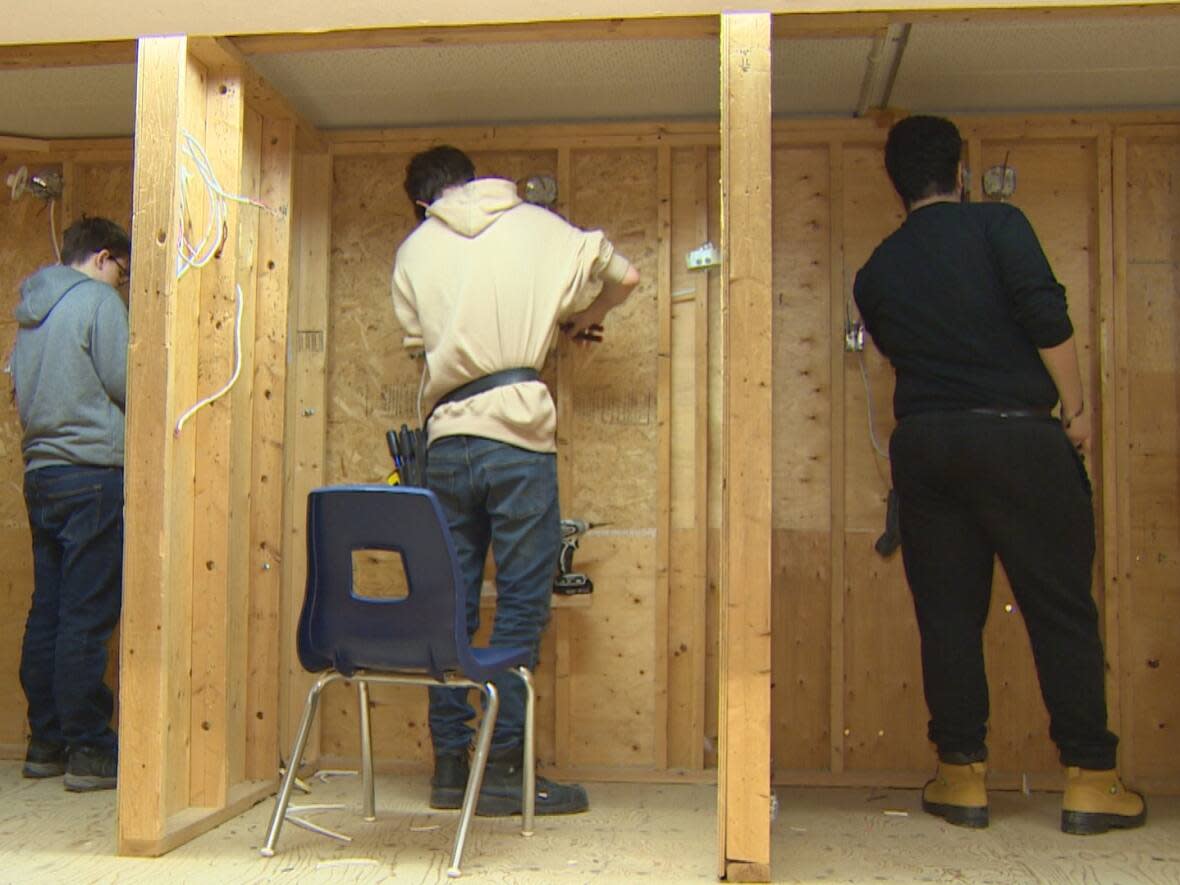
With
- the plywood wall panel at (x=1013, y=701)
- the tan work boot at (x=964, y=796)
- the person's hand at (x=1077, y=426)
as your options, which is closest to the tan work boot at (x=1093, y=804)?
the tan work boot at (x=964, y=796)

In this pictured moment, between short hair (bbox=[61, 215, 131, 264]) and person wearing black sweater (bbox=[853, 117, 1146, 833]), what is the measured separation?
223 centimetres

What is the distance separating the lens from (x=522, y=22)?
9.91 ft

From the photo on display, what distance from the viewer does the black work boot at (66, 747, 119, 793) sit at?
3.52 metres

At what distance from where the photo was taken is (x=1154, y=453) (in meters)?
3.82

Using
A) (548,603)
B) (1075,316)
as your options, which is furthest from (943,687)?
(1075,316)

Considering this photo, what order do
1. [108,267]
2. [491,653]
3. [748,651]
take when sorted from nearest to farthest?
[748,651] < [491,653] < [108,267]

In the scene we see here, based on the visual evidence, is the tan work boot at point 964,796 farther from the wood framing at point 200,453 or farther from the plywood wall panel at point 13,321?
the plywood wall panel at point 13,321

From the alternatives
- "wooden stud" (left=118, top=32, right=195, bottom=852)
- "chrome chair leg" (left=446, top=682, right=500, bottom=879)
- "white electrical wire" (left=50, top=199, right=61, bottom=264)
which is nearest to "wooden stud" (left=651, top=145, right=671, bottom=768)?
"chrome chair leg" (left=446, top=682, right=500, bottom=879)

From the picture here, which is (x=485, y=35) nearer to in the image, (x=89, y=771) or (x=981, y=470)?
(x=981, y=470)

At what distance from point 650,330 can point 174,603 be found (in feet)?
5.47

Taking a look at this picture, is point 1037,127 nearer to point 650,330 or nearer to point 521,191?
point 650,330

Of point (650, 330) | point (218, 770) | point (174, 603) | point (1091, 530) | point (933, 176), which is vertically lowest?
point (218, 770)

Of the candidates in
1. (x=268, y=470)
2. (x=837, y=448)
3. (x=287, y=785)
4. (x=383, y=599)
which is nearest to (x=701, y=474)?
(x=837, y=448)

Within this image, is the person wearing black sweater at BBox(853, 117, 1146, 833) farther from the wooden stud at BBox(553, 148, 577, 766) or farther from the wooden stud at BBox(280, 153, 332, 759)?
the wooden stud at BBox(280, 153, 332, 759)
